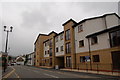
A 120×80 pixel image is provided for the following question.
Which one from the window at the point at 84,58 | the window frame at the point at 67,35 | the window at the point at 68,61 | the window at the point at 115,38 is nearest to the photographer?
the window at the point at 115,38

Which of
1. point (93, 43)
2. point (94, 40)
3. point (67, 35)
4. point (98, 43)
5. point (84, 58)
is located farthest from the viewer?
point (67, 35)

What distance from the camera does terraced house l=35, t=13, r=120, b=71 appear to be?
17656 mm

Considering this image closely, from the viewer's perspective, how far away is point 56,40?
124 feet

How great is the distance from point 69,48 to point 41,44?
23663 mm

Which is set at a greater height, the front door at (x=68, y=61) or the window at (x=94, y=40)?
the window at (x=94, y=40)

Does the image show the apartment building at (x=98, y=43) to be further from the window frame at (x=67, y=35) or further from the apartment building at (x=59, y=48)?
the apartment building at (x=59, y=48)

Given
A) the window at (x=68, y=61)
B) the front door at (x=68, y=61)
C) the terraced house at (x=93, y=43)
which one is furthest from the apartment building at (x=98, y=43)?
the front door at (x=68, y=61)

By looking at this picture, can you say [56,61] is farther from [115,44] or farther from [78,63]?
[115,44]

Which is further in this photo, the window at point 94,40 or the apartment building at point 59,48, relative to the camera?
the apartment building at point 59,48

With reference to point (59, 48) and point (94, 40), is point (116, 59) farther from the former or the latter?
point (59, 48)

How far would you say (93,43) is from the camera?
21.6 metres

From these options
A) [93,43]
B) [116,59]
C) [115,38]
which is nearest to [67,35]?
[93,43]

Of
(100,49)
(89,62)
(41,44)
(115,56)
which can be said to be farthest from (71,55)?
(41,44)

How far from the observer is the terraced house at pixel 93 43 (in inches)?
695
